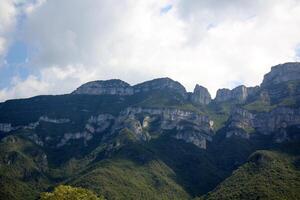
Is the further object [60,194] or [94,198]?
[94,198]

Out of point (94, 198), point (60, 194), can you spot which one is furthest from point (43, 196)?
point (94, 198)

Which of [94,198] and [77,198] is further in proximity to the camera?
[94,198]

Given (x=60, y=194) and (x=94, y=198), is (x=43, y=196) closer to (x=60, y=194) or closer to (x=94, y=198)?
(x=60, y=194)
